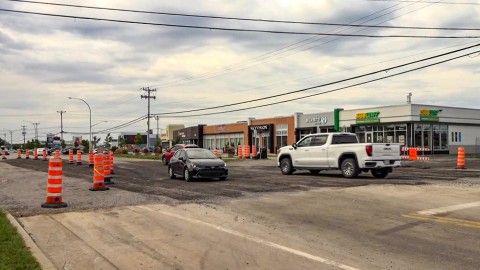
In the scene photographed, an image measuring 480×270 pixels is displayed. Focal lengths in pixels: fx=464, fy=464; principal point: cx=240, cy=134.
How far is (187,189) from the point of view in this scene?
15078 millimetres

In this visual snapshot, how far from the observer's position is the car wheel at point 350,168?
58.4 feet

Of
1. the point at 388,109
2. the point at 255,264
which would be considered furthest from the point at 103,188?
the point at 388,109

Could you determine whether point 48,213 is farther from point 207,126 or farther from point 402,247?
point 207,126

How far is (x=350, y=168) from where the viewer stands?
18.0 meters

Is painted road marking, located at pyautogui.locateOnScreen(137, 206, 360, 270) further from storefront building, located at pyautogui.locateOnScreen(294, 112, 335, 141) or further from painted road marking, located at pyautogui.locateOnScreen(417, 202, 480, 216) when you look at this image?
storefront building, located at pyautogui.locateOnScreen(294, 112, 335, 141)

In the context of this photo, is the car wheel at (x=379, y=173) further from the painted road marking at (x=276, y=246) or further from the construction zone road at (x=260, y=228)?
the painted road marking at (x=276, y=246)

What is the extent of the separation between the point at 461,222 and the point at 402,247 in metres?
2.47

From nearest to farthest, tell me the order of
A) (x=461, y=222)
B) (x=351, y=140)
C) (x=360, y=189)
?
(x=461, y=222) → (x=360, y=189) → (x=351, y=140)

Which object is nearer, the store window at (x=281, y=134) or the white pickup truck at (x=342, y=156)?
the white pickup truck at (x=342, y=156)

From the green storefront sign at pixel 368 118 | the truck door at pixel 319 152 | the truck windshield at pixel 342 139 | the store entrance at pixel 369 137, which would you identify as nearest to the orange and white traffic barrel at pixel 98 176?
the truck door at pixel 319 152

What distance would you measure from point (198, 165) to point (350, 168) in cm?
589

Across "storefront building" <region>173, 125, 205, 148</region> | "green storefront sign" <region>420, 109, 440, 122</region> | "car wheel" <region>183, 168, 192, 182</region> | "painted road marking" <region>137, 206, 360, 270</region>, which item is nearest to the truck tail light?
"car wheel" <region>183, 168, 192, 182</region>

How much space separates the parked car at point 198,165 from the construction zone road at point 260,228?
362 centimetres

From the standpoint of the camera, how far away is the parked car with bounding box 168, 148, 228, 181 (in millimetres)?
17859
